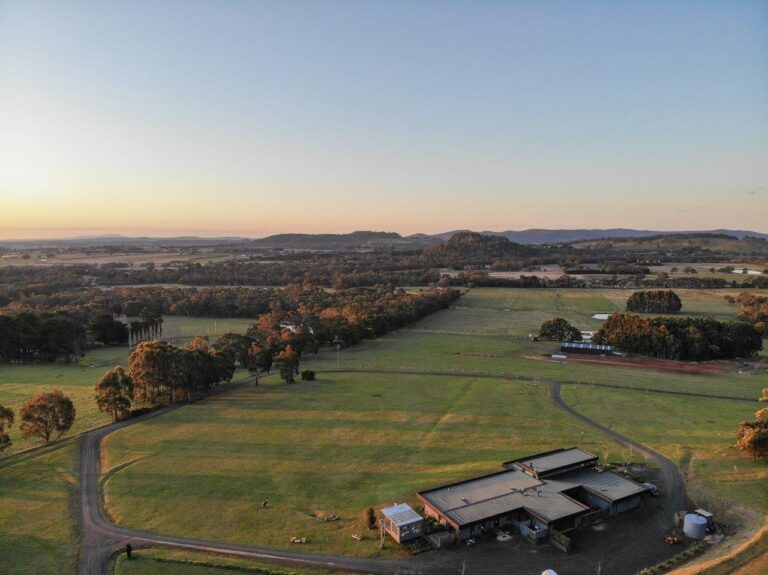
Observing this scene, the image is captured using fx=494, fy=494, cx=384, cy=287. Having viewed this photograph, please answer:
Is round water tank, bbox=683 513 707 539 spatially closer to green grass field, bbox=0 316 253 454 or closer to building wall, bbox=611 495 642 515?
building wall, bbox=611 495 642 515

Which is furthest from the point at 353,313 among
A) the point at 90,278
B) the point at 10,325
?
the point at 90,278

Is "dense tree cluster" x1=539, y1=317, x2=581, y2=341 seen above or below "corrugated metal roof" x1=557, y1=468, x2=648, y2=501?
above

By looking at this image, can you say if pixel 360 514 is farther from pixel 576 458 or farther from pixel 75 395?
pixel 75 395

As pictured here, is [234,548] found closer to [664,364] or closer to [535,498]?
[535,498]

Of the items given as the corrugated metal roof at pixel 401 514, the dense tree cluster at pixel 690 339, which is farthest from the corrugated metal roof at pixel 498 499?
the dense tree cluster at pixel 690 339

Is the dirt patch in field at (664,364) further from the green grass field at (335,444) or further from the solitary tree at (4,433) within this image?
the solitary tree at (4,433)

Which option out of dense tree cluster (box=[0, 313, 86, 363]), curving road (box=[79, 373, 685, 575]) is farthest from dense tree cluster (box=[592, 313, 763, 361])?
dense tree cluster (box=[0, 313, 86, 363])

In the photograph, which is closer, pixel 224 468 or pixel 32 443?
pixel 224 468
